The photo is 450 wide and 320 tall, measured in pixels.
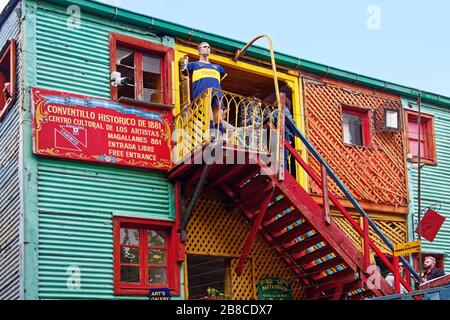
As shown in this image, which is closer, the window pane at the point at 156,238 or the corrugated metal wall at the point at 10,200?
the corrugated metal wall at the point at 10,200

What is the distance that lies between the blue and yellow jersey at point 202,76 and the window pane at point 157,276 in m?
3.54

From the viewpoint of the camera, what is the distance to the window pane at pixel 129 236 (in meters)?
16.0

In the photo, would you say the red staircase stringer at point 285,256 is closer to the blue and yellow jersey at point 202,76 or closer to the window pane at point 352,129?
the blue and yellow jersey at point 202,76

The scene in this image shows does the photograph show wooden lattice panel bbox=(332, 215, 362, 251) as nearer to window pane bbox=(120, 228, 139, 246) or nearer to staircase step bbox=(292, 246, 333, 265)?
staircase step bbox=(292, 246, 333, 265)

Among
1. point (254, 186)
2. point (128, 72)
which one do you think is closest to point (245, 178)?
point (254, 186)

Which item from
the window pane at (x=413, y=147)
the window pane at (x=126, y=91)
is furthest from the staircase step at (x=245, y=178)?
the window pane at (x=413, y=147)

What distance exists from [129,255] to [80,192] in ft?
5.17

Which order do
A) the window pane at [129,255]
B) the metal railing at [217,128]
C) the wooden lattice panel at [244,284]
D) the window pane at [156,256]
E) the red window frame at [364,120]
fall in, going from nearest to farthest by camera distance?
the metal railing at [217,128] < the window pane at [129,255] < the window pane at [156,256] < the wooden lattice panel at [244,284] < the red window frame at [364,120]

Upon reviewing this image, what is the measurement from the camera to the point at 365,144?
806 inches

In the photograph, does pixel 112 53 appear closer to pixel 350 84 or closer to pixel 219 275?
pixel 350 84

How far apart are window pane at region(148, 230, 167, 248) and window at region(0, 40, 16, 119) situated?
3757 mm

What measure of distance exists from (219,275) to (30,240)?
9168mm

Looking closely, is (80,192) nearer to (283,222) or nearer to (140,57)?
(140,57)

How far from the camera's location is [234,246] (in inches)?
693
